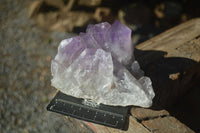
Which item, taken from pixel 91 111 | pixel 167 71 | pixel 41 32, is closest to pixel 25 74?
pixel 41 32

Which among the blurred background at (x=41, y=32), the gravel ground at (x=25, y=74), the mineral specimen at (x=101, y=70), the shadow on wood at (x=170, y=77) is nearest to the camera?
the mineral specimen at (x=101, y=70)

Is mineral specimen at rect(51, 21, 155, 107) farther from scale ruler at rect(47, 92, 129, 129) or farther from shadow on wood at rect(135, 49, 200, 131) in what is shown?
shadow on wood at rect(135, 49, 200, 131)

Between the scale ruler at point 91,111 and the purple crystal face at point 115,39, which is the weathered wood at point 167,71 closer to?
the scale ruler at point 91,111

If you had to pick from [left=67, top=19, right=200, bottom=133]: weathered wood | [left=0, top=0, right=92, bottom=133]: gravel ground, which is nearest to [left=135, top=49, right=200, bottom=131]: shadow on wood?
[left=67, top=19, right=200, bottom=133]: weathered wood

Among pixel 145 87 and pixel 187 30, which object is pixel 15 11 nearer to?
pixel 187 30

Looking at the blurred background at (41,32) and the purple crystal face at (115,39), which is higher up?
the purple crystal face at (115,39)

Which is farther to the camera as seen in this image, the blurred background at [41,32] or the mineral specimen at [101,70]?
the blurred background at [41,32]

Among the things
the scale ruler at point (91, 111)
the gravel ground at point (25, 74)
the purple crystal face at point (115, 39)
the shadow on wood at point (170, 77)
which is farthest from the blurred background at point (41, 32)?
the purple crystal face at point (115, 39)
